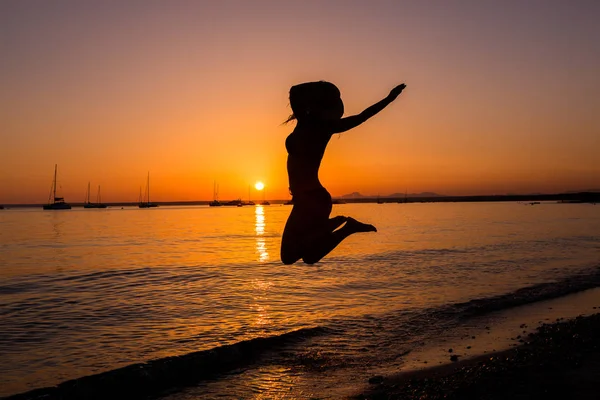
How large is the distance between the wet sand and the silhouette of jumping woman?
15.3ft

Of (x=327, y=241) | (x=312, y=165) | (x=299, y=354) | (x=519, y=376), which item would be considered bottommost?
(x=299, y=354)

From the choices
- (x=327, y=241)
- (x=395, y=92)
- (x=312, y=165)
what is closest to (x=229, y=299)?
(x=327, y=241)

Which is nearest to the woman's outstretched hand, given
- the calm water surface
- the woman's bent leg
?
the woman's bent leg

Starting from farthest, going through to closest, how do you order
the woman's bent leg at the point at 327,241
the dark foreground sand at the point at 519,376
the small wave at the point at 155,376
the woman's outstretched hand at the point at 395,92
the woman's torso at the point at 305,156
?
the small wave at the point at 155,376, the dark foreground sand at the point at 519,376, the woman's bent leg at the point at 327,241, the woman's torso at the point at 305,156, the woman's outstretched hand at the point at 395,92

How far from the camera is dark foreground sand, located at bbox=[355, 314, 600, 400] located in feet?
27.9

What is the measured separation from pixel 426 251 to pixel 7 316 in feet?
99.1

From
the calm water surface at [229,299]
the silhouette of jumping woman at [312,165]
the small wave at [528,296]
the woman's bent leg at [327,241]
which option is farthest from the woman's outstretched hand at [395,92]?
the small wave at [528,296]

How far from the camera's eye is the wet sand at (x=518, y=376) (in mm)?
8516

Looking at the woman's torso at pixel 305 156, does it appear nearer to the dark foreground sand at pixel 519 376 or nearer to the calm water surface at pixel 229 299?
the dark foreground sand at pixel 519 376

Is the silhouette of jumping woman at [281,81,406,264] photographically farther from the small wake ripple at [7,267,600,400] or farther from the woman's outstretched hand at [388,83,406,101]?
the small wake ripple at [7,267,600,400]

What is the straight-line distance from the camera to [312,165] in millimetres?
5480

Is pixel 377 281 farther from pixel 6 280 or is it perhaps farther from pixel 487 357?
pixel 6 280

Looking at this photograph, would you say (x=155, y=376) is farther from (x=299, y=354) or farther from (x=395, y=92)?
(x=395, y=92)

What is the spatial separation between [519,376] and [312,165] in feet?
21.7
